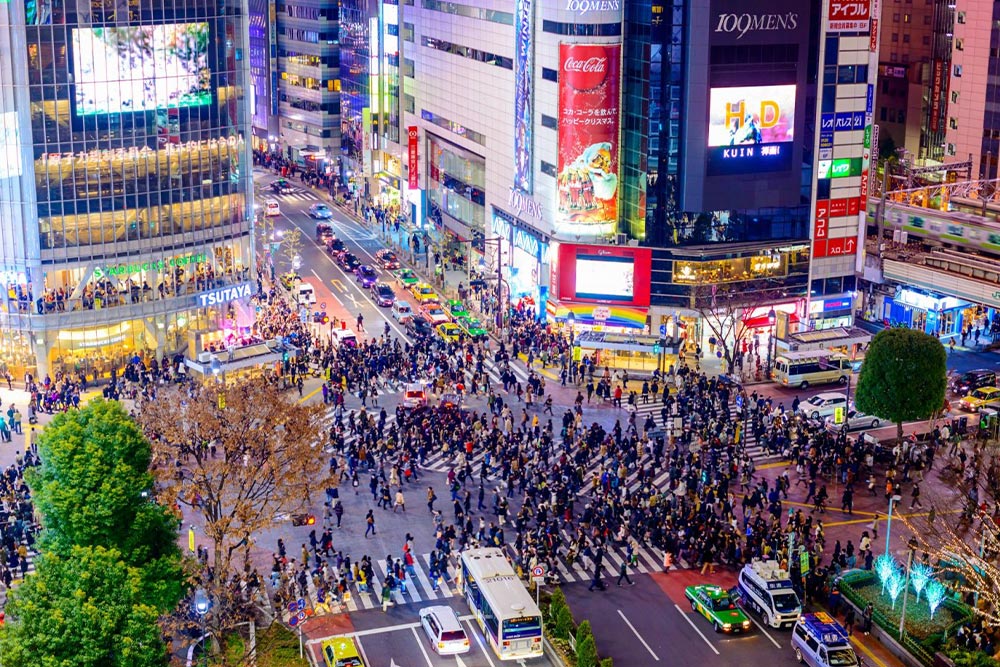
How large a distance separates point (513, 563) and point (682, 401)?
2227 cm

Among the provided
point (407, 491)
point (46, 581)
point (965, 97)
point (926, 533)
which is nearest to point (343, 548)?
point (407, 491)

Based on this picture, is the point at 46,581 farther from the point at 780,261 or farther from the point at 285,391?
the point at 780,261

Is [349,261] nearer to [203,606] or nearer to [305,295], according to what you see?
[305,295]

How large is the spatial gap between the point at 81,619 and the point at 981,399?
59.0 meters

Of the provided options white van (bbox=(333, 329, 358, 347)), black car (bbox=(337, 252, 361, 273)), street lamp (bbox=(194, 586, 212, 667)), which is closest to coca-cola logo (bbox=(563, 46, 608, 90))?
white van (bbox=(333, 329, 358, 347))

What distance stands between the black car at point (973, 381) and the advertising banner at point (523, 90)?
33.0m

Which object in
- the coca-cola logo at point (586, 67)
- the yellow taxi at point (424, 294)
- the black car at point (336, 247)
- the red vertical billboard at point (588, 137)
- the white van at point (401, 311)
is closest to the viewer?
the coca-cola logo at point (586, 67)

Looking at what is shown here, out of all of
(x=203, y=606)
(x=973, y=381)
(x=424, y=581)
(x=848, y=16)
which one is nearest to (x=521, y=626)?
(x=424, y=581)

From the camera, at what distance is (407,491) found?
74.4 metres

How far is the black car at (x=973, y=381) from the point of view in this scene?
89.2 meters

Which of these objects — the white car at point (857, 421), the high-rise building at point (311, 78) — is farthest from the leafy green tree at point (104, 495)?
the high-rise building at point (311, 78)

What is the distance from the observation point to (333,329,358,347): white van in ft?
320

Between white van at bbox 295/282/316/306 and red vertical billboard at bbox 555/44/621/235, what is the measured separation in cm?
2122

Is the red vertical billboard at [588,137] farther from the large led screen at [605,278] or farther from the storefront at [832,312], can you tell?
the storefront at [832,312]
